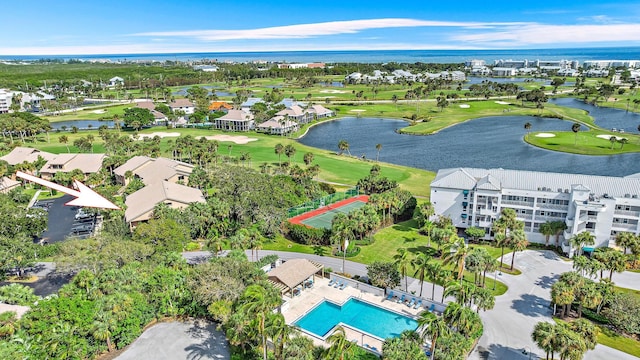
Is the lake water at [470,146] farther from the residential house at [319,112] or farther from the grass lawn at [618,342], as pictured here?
the grass lawn at [618,342]

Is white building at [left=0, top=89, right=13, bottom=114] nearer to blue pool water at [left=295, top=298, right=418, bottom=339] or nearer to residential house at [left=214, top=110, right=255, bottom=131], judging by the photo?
residential house at [left=214, top=110, right=255, bottom=131]

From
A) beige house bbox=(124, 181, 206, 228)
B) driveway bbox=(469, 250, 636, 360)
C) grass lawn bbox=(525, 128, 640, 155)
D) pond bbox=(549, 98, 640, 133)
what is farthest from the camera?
pond bbox=(549, 98, 640, 133)

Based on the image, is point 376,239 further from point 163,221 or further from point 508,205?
point 163,221

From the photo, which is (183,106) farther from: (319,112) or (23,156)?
(23,156)

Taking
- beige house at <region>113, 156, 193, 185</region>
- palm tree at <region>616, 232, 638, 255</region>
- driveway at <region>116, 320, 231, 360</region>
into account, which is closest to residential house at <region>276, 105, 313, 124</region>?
beige house at <region>113, 156, 193, 185</region>

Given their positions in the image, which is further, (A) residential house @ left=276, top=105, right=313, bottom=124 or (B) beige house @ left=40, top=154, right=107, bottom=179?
(A) residential house @ left=276, top=105, right=313, bottom=124

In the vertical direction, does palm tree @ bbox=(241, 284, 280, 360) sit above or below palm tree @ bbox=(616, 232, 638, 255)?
above
